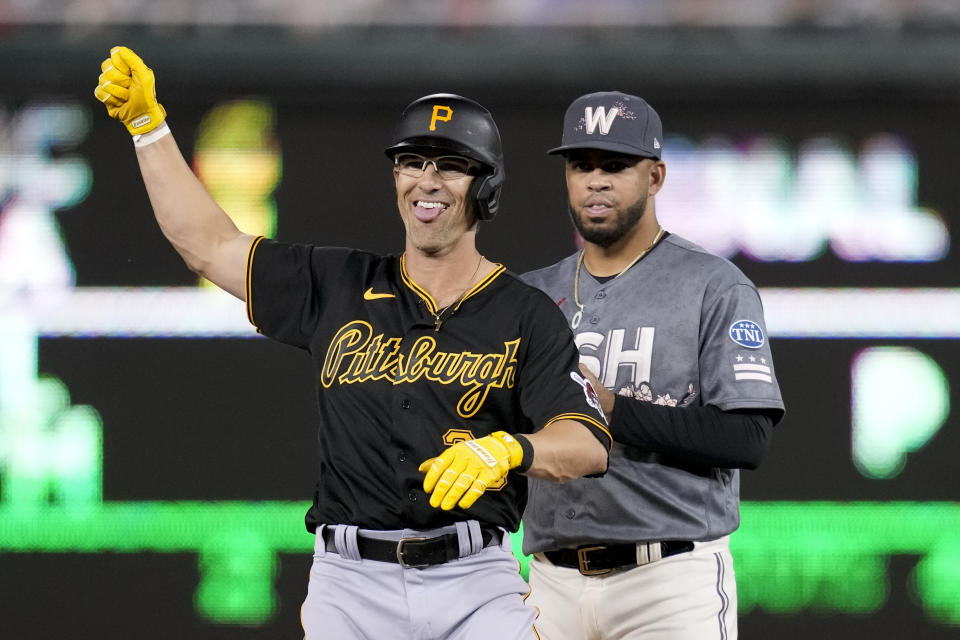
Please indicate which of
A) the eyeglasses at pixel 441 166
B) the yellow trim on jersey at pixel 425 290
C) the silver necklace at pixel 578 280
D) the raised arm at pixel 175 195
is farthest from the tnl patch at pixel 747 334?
the raised arm at pixel 175 195

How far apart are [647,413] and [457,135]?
770 millimetres

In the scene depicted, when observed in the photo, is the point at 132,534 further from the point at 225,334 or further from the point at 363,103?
the point at 363,103

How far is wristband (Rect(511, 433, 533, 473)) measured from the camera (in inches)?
91.5

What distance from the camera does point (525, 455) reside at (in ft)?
7.62

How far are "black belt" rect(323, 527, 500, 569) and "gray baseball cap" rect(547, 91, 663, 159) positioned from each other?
1127mm

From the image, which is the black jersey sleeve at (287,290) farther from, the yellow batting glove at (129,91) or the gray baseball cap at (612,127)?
the gray baseball cap at (612,127)

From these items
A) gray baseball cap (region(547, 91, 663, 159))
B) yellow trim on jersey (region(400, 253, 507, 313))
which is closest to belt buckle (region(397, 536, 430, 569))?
yellow trim on jersey (region(400, 253, 507, 313))

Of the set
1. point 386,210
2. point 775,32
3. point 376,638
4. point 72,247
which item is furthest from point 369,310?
point 775,32

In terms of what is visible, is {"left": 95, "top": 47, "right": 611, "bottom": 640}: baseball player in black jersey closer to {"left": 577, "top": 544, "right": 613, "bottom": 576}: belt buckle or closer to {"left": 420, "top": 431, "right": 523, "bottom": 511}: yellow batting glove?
{"left": 420, "top": 431, "right": 523, "bottom": 511}: yellow batting glove

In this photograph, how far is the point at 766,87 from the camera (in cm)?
469

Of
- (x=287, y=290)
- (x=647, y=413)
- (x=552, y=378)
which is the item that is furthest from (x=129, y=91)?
(x=647, y=413)

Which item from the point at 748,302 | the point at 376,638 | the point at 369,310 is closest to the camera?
the point at 376,638

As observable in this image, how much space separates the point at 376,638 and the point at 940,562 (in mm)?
2858

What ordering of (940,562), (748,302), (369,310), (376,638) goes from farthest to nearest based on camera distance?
(940,562) < (748,302) < (369,310) < (376,638)
